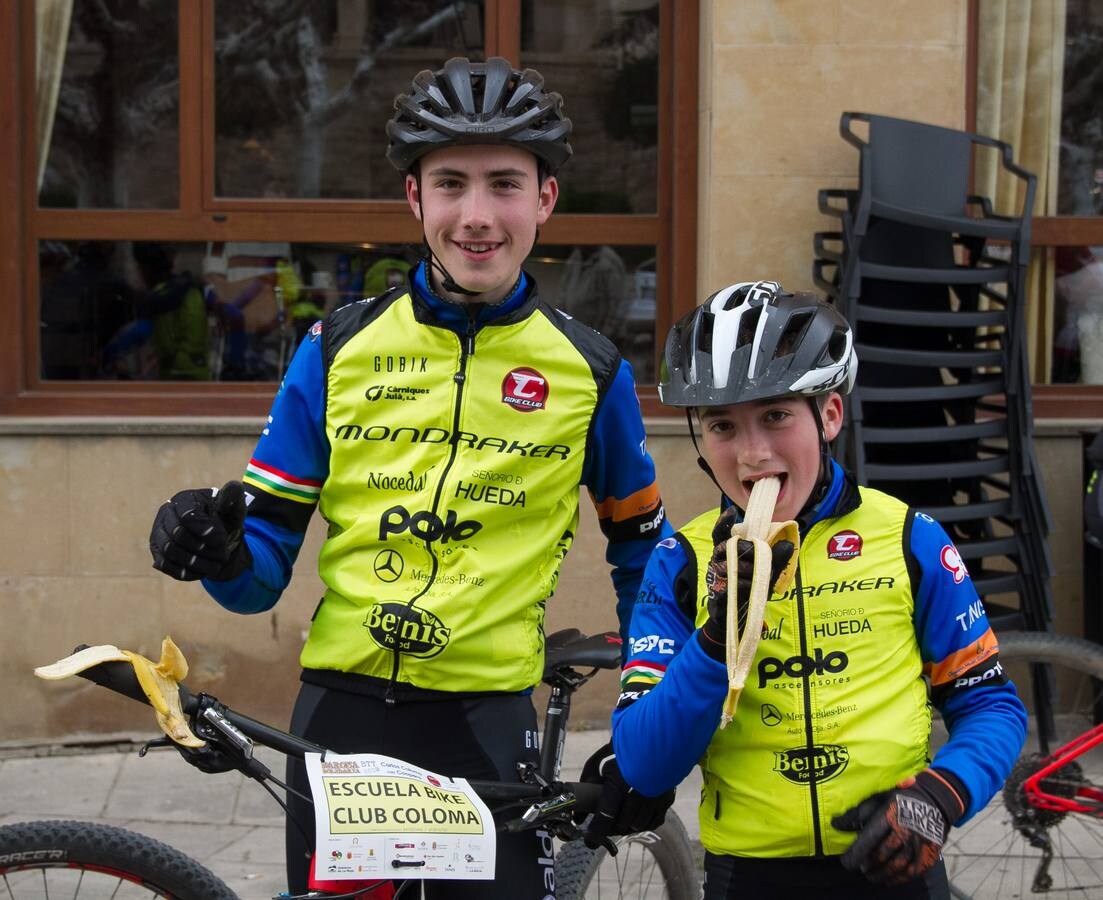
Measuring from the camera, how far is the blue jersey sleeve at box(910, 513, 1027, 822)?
238 centimetres

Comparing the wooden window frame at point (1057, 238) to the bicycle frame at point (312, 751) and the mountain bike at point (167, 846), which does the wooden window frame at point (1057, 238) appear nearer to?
the bicycle frame at point (312, 751)

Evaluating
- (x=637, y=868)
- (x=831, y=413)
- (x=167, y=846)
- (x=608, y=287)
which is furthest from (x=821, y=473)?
(x=608, y=287)

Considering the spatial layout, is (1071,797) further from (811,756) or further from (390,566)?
(390,566)

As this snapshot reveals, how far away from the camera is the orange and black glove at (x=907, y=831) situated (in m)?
2.14

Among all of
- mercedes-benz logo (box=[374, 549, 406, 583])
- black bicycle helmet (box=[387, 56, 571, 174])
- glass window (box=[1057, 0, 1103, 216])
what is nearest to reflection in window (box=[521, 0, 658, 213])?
glass window (box=[1057, 0, 1103, 216])

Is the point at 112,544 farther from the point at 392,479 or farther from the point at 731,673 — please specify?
the point at 731,673

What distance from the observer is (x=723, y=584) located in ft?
7.05

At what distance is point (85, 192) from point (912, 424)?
3.50m

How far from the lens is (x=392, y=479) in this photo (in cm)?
279

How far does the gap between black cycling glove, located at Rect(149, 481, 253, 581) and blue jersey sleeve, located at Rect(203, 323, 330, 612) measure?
255 mm

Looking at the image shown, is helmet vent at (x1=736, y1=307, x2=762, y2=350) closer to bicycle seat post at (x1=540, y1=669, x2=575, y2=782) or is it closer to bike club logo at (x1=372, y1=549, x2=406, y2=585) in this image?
bike club logo at (x1=372, y1=549, x2=406, y2=585)

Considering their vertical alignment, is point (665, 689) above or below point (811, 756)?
above

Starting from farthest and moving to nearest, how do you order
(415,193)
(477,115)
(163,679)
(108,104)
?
(108,104)
(415,193)
(477,115)
(163,679)

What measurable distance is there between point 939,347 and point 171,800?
3366 mm
